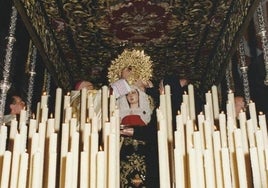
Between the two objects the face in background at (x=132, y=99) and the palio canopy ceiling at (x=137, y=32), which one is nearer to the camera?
the face in background at (x=132, y=99)

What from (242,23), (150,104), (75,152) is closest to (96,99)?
(150,104)

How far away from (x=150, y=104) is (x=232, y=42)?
1477 millimetres

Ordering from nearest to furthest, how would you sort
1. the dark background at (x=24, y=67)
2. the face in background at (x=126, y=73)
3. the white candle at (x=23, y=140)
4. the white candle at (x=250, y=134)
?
the white candle at (x=23, y=140) → the white candle at (x=250, y=134) → the dark background at (x=24, y=67) → the face in background at (x=126, y=73)

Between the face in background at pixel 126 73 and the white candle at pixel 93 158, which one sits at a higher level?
the face in background at pixel 126 73

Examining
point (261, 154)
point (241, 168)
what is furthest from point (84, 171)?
point (261, 154)

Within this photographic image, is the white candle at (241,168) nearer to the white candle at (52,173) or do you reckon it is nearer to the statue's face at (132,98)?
the white candle at (52,173)

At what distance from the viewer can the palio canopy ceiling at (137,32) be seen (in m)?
5.64

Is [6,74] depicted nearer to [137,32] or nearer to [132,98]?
[132,98]

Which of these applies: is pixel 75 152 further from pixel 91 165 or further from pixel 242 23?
pixel 242 23

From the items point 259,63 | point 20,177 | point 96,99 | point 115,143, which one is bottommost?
point 20,177

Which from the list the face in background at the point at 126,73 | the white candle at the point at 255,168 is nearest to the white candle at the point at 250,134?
the white candle at the point at 255,168

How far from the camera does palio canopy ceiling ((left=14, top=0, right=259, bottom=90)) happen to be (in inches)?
222

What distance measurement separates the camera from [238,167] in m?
2.07

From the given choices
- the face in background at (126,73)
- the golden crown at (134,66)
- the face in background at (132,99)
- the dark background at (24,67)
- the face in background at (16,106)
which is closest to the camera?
the face in background at (16,106)
